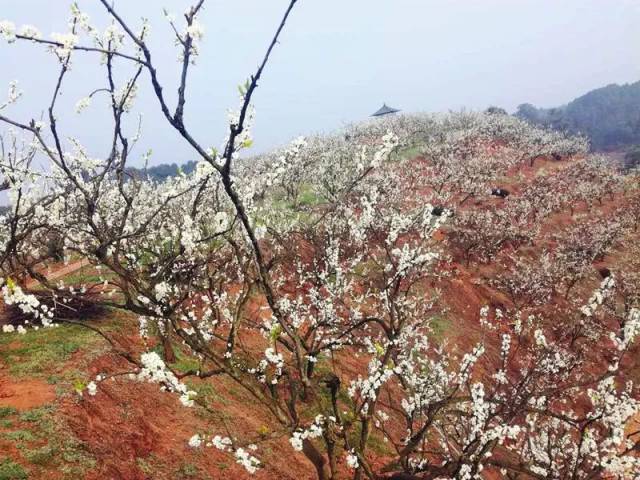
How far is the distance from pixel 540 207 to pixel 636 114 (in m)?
124

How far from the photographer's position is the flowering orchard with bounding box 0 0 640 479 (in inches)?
282

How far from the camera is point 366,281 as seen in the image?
26.7m

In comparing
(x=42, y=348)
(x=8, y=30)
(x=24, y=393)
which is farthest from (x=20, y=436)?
(x=8, y=30)

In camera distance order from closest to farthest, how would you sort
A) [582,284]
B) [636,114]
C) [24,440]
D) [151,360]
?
1. [151,360]
2. [24,440]
3. [582,284]
4. [636,114]

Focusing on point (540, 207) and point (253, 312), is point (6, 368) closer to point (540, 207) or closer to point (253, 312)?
point (253, 312)

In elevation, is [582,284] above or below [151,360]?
below

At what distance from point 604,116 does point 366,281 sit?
150 m

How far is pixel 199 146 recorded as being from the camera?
4387 millimetres

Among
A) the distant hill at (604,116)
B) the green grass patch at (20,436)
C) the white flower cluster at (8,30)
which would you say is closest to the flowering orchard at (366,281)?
the white flower cluster at (8,30)

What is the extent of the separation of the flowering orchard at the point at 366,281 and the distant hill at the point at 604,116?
56240mm

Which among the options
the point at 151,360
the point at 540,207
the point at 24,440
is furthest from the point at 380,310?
the point at 540,207

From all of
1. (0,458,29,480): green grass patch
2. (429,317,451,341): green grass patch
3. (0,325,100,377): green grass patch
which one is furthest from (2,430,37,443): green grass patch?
(429,317,451,341): green grass patch

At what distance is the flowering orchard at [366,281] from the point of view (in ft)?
23.5

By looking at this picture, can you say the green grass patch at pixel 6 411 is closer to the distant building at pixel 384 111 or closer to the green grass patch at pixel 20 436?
the green grass patch at pixel 20 436
